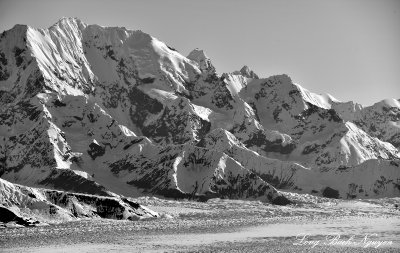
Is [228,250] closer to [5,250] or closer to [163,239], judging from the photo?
[163,239]

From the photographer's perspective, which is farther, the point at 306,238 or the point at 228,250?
the point at 306,238

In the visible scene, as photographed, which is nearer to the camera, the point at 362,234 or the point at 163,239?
the point at 163,239

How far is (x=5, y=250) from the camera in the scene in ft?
452

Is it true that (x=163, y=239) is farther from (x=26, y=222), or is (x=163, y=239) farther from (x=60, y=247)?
(x=26, y=222)

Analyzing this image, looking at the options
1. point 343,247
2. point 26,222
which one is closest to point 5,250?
point 26,222

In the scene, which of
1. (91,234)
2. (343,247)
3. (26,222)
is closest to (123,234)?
(91,234)

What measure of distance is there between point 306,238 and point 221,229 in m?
34.3

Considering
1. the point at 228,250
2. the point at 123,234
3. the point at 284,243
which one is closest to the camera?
the point at 228,250

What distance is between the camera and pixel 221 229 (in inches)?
7584

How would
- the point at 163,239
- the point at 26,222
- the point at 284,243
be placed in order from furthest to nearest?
1. the point at 26,222
2. the point at 163,239
3. the point at 284,243

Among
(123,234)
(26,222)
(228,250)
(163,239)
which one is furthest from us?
(26,222)

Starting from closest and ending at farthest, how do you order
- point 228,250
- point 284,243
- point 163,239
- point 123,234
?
point 228,250, point 284,243, point 163,239, point 123,234

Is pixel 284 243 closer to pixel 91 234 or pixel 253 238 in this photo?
pixel 253 238

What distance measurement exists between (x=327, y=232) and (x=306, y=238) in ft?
66.3
